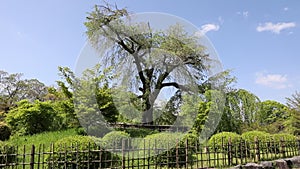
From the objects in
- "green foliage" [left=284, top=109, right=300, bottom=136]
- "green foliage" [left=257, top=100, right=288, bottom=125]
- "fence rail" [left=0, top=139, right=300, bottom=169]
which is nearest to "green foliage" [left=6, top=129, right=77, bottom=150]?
"fence rail" [left=0, top=139, right=300, bottom=169]

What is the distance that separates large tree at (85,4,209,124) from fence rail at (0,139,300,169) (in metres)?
5.69

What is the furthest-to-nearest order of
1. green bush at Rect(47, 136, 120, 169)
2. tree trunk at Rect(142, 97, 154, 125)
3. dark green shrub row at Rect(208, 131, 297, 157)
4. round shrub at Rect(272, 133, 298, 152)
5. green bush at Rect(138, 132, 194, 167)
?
tree trunk at Rect(142, 97, 154, 125) < round shrub at Rect(272, 133, 298, 152) < dark green shrub row at Rect(208, 131, 297, 157) < green bush at Rect(138, 132, 194, 167) < green bush at Rect(47, 136, 120, 169)

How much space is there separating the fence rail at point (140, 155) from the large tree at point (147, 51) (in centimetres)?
569

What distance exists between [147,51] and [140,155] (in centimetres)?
805

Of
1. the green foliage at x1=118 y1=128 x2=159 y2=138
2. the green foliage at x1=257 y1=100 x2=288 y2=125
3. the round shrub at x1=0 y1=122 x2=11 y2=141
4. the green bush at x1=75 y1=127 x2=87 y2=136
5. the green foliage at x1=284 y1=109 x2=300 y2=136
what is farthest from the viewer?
the green foliage at x1=257 y1=100 x2=288 y2=125

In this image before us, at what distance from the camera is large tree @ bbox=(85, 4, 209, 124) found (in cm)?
1438

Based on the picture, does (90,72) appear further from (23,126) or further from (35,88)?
(35,88)

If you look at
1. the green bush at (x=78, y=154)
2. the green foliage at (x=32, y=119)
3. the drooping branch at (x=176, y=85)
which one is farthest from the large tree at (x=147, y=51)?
the green bush at (x=78, y=154)

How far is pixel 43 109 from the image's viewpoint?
1355 centimetres

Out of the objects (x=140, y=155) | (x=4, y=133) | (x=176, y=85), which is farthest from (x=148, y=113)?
(x=140, y=155)

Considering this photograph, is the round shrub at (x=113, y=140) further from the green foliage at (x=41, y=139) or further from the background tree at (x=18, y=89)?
the background tree at (x=18, y=89)

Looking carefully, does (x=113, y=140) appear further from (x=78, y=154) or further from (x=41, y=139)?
(x=41, y=139)

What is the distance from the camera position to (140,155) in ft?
25.5

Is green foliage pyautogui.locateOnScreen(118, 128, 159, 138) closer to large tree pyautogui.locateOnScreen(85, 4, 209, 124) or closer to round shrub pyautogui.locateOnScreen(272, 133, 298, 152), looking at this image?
large tree pyautogui.locateOnScreen(85, 4, 209, 124)
